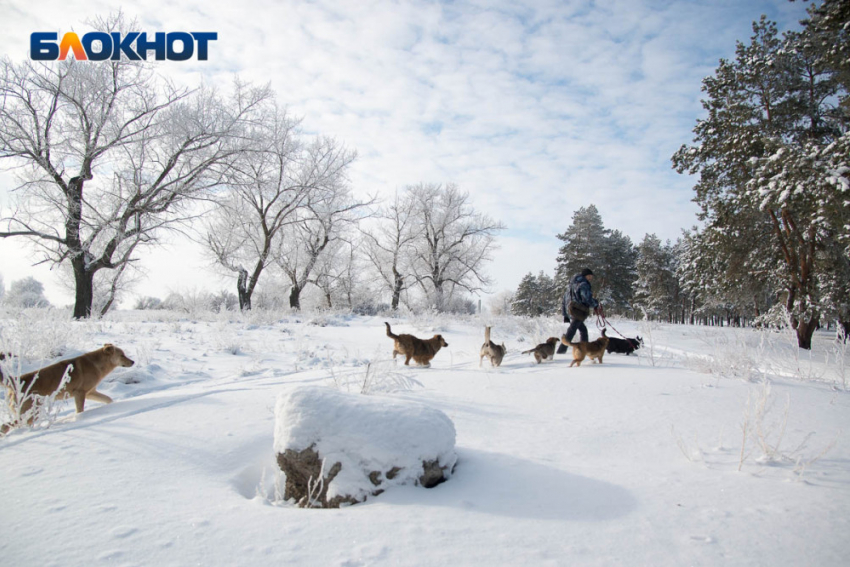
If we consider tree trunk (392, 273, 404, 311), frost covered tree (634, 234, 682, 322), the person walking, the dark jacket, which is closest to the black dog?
the person walking

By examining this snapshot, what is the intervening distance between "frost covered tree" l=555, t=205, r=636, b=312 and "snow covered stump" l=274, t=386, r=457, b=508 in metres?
38.3

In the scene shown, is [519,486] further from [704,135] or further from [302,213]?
[302,213]

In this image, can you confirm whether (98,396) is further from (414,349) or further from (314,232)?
(314,232)

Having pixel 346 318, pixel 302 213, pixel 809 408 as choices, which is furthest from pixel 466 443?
pixel 302 213

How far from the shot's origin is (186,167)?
14836mm

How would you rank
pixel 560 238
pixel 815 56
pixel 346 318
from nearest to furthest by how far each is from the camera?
pixel 815 56 < pixel 346 318 < pixel 560 238

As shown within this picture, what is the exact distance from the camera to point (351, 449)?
2510 mm

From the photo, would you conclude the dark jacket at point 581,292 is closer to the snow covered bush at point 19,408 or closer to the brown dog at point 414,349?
the brown dog at point 414,349

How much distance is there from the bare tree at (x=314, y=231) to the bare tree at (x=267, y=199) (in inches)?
19.1

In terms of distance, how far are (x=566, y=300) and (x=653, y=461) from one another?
19.2ft

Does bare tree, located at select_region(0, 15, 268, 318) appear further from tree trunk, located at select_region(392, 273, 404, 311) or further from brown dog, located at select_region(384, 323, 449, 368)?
tree trunk, located at select_region(392, 273, 404, 311)

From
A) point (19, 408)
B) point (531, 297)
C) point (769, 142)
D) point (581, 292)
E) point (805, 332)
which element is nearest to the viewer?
point (19, 408)

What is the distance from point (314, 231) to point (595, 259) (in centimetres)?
2717

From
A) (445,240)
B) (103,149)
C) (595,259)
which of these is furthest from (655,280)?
(103,149)
